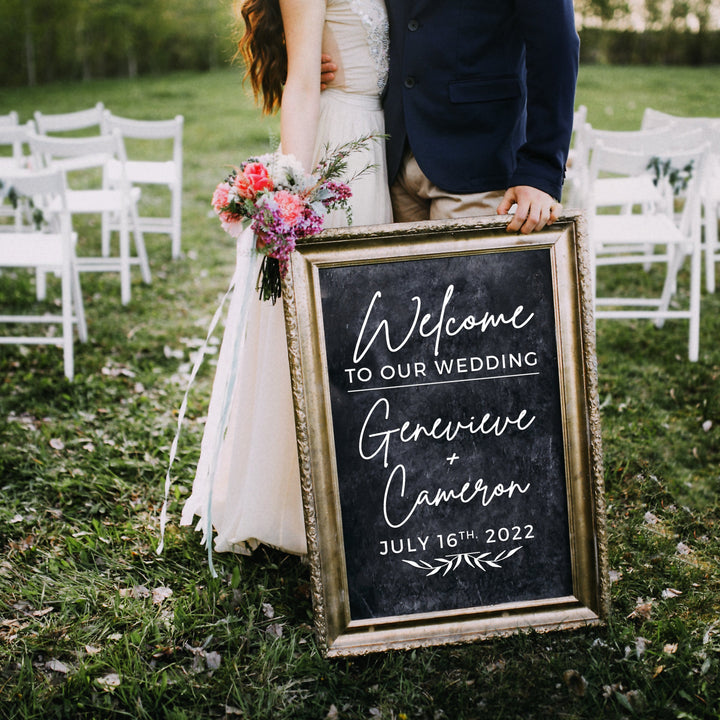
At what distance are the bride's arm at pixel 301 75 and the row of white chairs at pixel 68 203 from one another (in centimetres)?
231

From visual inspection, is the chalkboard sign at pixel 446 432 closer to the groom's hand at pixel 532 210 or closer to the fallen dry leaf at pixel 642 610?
the groom's hand at pixel 532 210

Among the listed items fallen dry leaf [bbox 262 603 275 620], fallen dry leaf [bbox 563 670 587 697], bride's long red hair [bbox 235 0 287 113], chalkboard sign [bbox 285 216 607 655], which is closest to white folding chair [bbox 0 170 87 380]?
bride's long red hair [bbox 235 0 287 113]

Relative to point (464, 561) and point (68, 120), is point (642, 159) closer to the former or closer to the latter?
point (464, 561)

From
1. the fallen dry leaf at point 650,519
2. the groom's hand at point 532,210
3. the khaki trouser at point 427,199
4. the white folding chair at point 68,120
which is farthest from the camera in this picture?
the white folding chair at point 68,120

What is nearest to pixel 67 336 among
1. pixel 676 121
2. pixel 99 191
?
pixel 99 191

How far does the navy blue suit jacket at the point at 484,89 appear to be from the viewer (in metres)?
2.03

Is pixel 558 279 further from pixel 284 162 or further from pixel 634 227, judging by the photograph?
pixel 634 227

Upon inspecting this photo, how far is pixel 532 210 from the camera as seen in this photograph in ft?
6.61

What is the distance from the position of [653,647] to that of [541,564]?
488mm

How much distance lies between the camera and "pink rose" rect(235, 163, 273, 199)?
1.92m

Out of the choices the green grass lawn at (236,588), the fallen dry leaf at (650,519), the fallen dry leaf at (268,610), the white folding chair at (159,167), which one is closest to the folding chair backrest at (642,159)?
the green grass lawn at (236,588)

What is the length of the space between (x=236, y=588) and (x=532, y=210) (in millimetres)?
1614

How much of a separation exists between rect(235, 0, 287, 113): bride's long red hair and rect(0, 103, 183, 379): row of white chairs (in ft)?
→ 6.63

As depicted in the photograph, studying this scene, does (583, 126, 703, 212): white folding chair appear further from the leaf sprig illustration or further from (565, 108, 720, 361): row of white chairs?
the leaf sprig illustration
